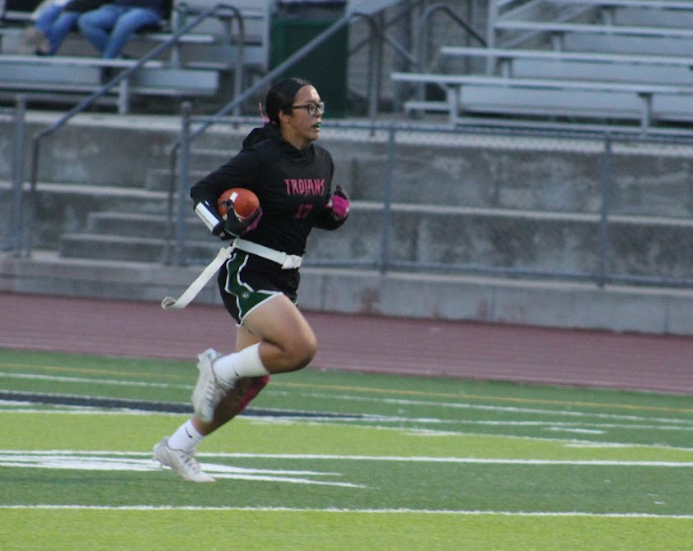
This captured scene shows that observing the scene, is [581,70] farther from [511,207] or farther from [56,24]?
[56,24]

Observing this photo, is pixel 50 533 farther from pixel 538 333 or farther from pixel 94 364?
pixel 538 333

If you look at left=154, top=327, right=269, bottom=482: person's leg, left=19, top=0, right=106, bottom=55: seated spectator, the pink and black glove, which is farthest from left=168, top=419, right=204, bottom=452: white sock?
left=19, top=0, right=106, bottom=55: seated spectator

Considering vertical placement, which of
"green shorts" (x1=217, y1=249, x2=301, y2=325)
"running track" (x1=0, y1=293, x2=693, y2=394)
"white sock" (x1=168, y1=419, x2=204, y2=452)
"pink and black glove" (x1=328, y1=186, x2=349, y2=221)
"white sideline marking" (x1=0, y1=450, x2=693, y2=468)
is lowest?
"running track" (x1=0, y1=293, x2=693, y2=394)

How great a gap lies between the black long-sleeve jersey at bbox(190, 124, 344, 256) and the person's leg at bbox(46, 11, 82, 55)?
1538 cm

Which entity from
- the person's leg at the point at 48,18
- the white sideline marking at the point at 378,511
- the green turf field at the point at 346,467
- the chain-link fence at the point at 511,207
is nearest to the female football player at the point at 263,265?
the green turf field at the point at 346,467

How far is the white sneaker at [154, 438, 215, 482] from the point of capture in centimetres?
705

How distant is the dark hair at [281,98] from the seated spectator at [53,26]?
50.6 feet

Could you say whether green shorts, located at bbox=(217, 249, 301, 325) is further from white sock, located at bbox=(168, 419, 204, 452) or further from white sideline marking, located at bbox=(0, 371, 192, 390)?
white sideline marking, located at bbox=(0, 371, 192, 390)

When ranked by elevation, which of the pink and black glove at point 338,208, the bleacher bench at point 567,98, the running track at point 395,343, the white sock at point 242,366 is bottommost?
the running track at point 395,343

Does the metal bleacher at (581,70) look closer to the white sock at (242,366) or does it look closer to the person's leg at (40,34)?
the person's leg at (40,34)

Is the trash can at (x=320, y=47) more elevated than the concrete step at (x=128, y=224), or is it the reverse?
the trash can at (x=320, y=47)

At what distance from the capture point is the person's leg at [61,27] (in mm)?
22094

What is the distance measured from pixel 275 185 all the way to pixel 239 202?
28 centimetres

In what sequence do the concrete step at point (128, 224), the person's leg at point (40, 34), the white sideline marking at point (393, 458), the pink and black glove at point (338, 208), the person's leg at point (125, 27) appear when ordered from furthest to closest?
the person's leg at point (40, 34), the person's leg at point (125, 27), the concrete step at point (128, 224), the white sideline marking at point (393, 458), the pink and black glove at point (338, 208)
